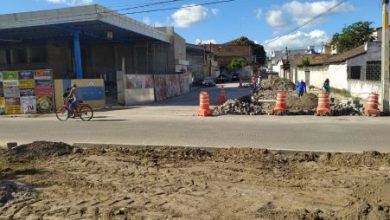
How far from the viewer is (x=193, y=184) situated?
7.04 metres

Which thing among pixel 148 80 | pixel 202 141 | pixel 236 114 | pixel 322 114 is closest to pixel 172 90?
pixel 148 80

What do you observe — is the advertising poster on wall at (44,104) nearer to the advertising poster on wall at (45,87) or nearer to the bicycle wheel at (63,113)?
the advertising poster on wall at (45,87)

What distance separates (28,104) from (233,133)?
15536 millimetres

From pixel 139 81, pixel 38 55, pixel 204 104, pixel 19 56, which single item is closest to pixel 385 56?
pixel 204 104

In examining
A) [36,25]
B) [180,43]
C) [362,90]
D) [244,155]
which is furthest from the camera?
[180,43]

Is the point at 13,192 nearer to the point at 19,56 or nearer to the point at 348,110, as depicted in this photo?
the point at 348,110

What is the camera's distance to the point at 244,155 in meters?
9.34

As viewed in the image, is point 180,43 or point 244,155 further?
point 180,43

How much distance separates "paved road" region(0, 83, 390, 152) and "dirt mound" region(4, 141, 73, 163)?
2.12 metres

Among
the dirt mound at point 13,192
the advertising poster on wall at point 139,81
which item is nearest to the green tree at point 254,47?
the advertising poster on wall at point 139,81

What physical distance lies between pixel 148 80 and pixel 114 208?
27165 mm

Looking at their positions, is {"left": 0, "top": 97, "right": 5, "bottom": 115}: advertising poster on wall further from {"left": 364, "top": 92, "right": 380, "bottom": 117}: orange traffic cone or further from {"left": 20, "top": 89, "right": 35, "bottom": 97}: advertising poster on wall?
{"left": 364, "top": 92, "right": 380, "bottom": 117}: orange traffic cone

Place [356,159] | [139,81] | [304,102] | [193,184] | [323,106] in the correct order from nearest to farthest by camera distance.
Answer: [193,184] < [356,159] < [323,106] < [304,102] < [139,81]

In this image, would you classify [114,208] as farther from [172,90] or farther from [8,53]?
[8,53]
